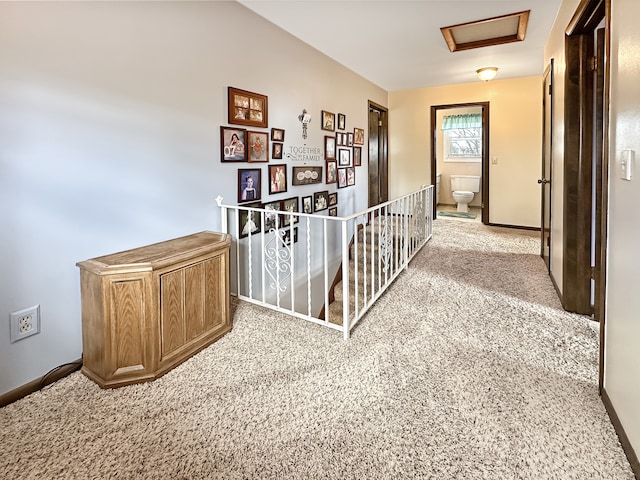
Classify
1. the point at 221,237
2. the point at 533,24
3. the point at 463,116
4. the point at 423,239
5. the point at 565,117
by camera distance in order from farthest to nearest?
the point at 463,116 → the point at 423,239 → the point at 533,24 → the point at 565,117 → the point at 221,237

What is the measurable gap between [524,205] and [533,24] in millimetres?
2819

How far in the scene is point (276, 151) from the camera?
327 centimetres

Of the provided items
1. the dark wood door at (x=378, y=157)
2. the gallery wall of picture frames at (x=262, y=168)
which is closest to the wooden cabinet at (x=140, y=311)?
the gallery wall of picture frames at (x=262, y=168)

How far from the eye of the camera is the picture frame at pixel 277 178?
3226mm

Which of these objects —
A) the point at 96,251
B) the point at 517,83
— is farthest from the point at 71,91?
the point at 517,83

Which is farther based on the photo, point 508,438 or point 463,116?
point 463,116

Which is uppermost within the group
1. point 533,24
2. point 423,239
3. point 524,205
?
point 533,24

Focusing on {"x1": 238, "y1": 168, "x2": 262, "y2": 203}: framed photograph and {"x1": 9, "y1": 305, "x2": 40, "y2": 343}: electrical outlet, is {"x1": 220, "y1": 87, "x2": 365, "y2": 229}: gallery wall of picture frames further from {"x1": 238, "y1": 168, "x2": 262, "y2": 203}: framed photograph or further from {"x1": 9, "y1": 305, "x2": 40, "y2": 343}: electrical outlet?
{"x1": 9, "y1": 305, "x2": 40, "y2": 343}: electrical outlet

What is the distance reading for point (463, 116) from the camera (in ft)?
24.6

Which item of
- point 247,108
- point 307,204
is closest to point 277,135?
point 247,108

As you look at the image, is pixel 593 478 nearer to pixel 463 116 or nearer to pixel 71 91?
pixel 71 91

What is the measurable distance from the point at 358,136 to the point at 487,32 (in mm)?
1911

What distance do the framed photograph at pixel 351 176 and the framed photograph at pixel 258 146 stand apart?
1786mm

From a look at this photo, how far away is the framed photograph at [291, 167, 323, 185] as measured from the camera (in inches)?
141
